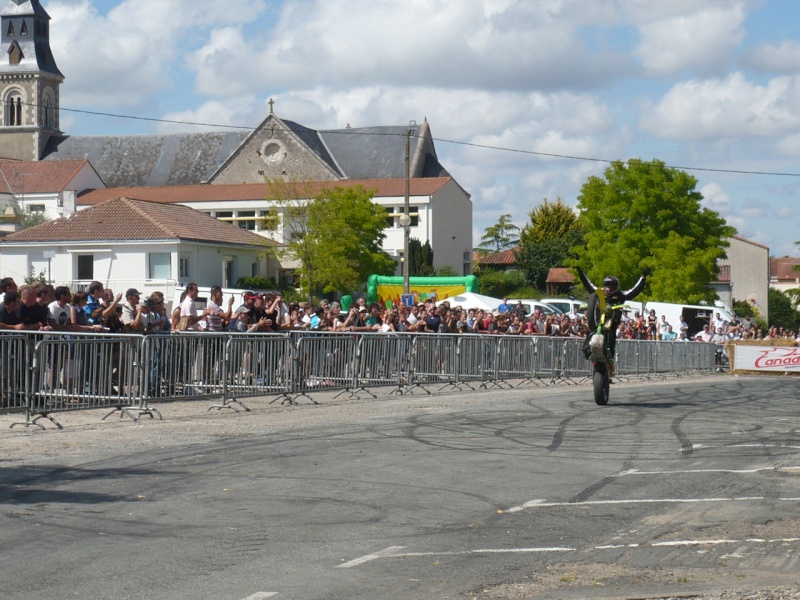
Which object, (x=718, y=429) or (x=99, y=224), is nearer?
(x=718, y=429)

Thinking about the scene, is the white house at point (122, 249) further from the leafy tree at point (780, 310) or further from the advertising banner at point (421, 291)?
the leafy tree at point (780, 310)

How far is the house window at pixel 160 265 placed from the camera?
6278cm

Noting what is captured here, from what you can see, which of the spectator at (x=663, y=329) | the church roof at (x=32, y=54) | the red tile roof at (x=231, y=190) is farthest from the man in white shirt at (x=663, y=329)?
the church roof at (x=32, y=54)

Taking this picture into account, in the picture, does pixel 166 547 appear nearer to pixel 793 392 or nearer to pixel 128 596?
pixel 128 596

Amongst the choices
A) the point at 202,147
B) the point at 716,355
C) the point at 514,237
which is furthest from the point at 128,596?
the point at 514,237

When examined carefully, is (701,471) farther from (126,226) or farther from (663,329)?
(126,226)

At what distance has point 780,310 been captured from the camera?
4353 inches

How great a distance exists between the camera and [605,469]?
10648 mm

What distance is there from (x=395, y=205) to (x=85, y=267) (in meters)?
39.4

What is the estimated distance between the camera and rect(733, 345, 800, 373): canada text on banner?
3638cm

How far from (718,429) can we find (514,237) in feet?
376

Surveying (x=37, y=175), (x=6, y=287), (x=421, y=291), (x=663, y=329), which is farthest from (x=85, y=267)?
(x=6, y=287)

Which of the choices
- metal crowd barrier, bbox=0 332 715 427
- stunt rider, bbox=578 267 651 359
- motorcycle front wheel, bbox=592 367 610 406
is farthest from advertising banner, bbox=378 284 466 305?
stunt rider, bbox=578 267 651 359

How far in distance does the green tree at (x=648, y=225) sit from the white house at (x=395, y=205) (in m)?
22.3
